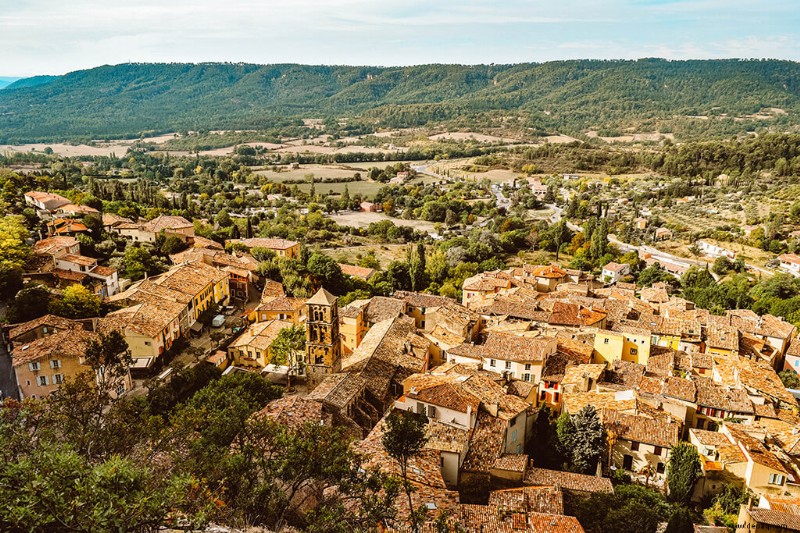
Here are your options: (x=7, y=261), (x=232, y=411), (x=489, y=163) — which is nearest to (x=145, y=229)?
(x=7, y=261)

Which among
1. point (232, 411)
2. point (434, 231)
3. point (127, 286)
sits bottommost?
Answer: point (434, 231)

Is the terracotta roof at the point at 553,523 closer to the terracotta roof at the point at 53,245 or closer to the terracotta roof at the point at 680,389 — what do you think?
the terracotta roof at the point at 680,389

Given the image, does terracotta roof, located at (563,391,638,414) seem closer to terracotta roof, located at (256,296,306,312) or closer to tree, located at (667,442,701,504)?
tree, located at (667,442,701,504)

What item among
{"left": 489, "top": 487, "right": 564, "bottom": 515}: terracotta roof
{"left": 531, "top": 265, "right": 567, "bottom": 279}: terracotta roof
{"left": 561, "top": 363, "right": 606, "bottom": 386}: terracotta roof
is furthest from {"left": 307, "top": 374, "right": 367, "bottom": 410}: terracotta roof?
{"left": 531, "top": 265, "right": 567, "bottom": 279}: terracotta roof

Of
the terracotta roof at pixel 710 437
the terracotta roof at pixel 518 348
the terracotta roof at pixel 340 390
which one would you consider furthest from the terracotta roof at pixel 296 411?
the terracotta roof at pixel 710 437

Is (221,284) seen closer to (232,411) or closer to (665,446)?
(232,411)
